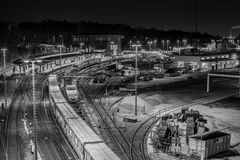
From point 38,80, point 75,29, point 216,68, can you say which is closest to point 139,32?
point 75,29

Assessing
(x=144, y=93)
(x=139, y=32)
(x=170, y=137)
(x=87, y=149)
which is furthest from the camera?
Answer: (x=139, y=32)

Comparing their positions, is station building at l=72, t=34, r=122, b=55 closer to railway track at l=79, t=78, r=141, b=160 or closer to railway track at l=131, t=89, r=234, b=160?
railway track at l=79, t=78, r=141, b=160

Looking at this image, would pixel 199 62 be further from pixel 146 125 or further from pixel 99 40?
pixel 99 40

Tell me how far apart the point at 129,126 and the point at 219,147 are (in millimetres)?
8609

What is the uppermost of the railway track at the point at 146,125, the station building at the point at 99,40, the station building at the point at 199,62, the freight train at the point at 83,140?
the station building at the point at 99,40

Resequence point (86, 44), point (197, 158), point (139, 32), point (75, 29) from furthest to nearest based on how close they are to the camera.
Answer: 1. point (139, 32)
2. point (75, 29)
3. point (86, 44)
4. point (197, 158)

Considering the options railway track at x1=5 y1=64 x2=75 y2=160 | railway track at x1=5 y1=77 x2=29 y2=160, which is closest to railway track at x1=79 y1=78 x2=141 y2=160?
railway track at x1=5 y1=64 x2=75 y2=160

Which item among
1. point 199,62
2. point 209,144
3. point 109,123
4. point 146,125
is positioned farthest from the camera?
point 199,62

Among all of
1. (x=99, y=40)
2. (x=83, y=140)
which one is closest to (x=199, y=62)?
(x=99, y=40)

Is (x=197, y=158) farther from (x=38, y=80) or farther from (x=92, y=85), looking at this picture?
(x=38, y=80)

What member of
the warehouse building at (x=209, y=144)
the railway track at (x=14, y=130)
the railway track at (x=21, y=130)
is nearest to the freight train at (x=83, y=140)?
the railway track at (x=21, y=130)

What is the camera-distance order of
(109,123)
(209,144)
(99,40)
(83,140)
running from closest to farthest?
(83,140), (209,144), (109,123), (99,40)

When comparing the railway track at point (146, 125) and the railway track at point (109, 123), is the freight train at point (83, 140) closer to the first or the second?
the railway track at point (109, 123)

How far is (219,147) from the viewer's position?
20828 mm
